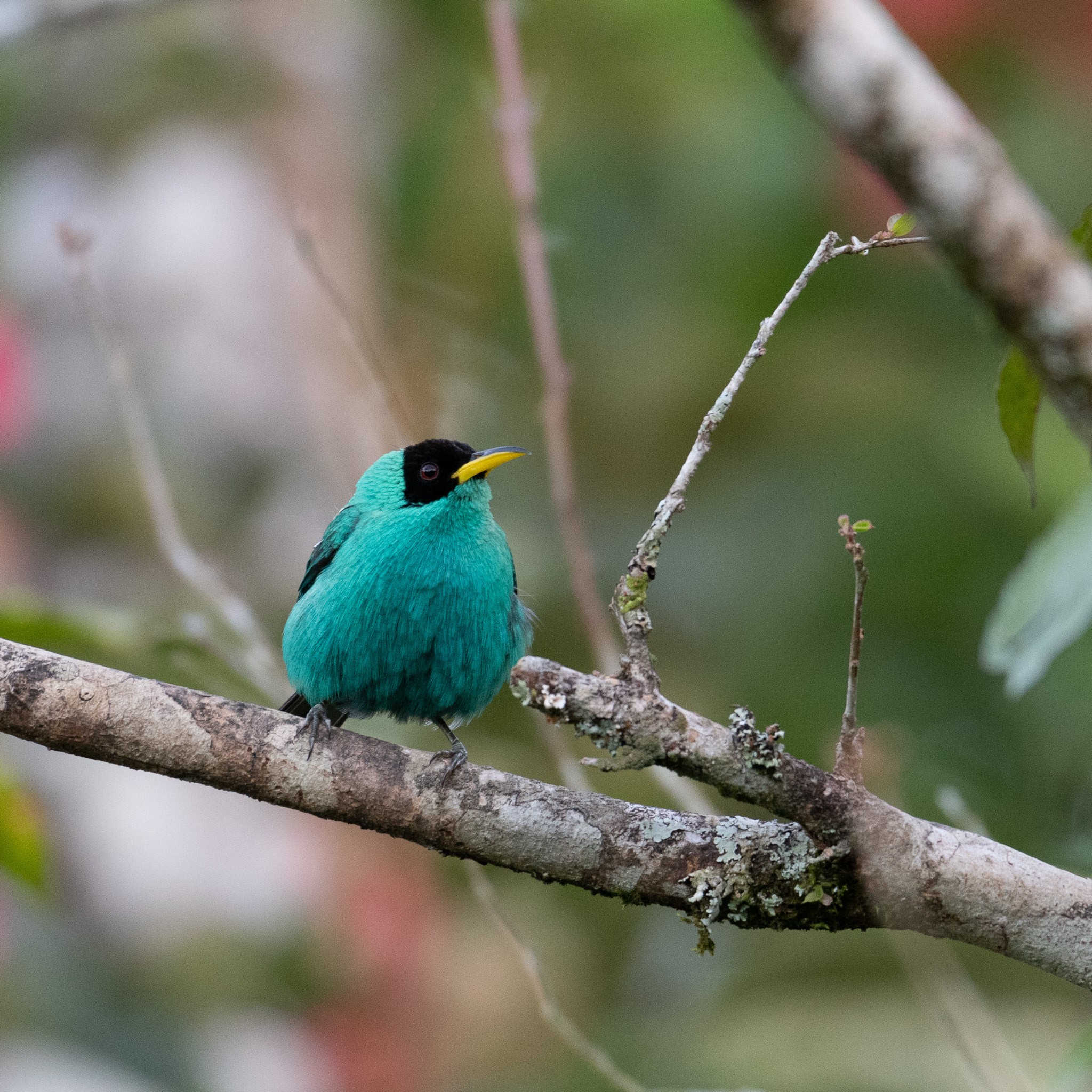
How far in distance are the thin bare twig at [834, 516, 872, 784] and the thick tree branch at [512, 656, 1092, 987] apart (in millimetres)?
34

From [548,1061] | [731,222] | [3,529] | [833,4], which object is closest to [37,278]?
[3,529]

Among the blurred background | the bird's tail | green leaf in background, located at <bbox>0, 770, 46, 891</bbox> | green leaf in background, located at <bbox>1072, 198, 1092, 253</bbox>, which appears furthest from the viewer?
the blurred background

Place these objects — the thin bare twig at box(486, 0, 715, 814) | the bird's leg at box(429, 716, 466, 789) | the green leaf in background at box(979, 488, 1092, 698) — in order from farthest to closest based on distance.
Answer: the thin bare twig at box(486, 0, 715, 814) → the bird's leg at box(429, 716, 466, 789) → the green leaf in background at box(979, 488, 1092, 698)

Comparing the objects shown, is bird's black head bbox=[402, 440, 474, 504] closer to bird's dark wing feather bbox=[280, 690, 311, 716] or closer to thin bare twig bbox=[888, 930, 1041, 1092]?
bird's dark wing feather bbox=[280, 690, 311, 716]

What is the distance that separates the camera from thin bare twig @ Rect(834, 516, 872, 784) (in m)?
2.19

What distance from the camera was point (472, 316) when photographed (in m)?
7.70

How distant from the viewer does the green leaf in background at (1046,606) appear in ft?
7.95

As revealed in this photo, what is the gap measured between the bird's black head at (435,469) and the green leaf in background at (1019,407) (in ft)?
7.00

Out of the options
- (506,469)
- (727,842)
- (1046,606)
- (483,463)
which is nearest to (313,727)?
(727,842)

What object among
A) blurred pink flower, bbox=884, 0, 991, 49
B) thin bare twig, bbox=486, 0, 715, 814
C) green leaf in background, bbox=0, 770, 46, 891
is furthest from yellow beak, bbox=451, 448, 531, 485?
blurred pink flower, bbox=884, 0, 991, 49

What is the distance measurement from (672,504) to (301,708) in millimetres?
2159

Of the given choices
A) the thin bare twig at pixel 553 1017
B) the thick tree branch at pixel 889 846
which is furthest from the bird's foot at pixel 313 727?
the thick tree branch at pixel 889 846

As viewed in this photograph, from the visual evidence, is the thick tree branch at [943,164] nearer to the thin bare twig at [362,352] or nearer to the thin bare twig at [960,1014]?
the thin bare twig at [960,1014]

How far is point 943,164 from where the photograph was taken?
4.85 feet
